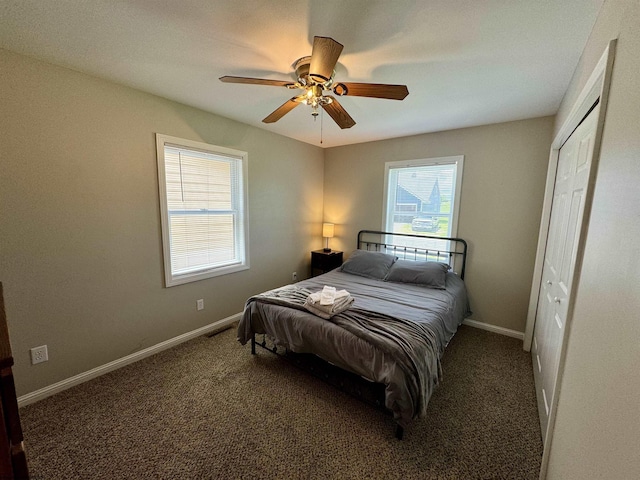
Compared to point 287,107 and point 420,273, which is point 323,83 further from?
point 420,273

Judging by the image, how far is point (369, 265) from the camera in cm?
336

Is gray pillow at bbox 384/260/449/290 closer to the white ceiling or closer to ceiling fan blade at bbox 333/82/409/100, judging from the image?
the white ceiling

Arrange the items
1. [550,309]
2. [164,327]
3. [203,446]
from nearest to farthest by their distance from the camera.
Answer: [203,446] → [550,309] → [164,327]

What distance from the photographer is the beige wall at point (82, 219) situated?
1768 millimetres

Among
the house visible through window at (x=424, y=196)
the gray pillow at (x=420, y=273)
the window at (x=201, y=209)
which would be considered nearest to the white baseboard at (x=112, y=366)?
the window at (x=201, y=209)

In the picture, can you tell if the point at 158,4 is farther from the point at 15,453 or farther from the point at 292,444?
the point at 292,444

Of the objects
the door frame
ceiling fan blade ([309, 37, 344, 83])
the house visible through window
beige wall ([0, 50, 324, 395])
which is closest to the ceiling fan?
ceiling fan blade ([309, 37, 344, 83])

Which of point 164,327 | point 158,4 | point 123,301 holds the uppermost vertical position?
point 158,4

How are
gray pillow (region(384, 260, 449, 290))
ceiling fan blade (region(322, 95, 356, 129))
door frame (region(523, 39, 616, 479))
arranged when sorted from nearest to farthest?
1. door frame (region(523, 39, 616, 479))
2. ceiling fan blade (region(322, 95, 356, 129))
3. gray pillow (region(384, 260, 449, 290))

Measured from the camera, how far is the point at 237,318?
10.9 feet

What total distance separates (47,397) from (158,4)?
9.23 ft

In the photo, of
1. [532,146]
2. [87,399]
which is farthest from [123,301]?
[532,146]

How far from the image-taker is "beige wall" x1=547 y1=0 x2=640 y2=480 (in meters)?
0.68

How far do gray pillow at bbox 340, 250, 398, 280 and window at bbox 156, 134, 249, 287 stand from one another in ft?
4.68
